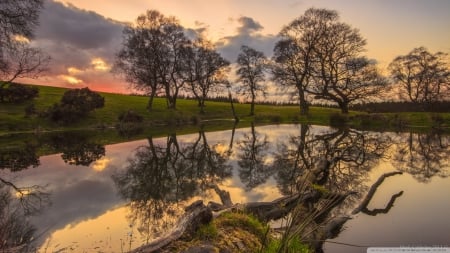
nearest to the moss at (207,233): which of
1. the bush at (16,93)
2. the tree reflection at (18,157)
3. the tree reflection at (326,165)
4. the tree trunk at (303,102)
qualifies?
the tree reflection at (326,165)

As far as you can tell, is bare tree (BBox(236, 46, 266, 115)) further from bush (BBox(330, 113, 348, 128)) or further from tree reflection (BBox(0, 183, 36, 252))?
tree reflection (BBox(0, 183, 36, 252))

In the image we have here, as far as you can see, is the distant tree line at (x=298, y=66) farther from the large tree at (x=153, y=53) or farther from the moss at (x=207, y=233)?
the moss at (x=207, y=233)

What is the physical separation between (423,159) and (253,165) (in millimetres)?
8644

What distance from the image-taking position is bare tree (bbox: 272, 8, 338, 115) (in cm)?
5053

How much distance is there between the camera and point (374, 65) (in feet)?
153

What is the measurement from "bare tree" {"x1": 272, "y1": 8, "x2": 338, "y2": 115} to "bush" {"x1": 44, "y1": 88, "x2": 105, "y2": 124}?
25359 mm

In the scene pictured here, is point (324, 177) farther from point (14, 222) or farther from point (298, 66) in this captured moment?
point (298, 66)

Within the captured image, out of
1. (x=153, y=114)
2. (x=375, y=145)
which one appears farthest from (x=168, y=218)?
(x=153, y=114)

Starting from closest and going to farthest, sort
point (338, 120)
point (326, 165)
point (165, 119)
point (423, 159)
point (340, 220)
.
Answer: point (340, 220) < point (326, 165) < point (423, 159) < point (338, 120) < point (165, 119)

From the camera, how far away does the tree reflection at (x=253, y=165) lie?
13877 mm

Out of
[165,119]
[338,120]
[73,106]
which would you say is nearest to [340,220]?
[338,120]

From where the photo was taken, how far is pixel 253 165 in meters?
17.6

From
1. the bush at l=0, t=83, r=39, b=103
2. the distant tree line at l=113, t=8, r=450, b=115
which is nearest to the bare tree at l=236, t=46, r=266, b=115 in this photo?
the distant tree line at l=113, t=8, r=450, b=115

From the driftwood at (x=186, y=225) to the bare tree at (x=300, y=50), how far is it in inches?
1846
